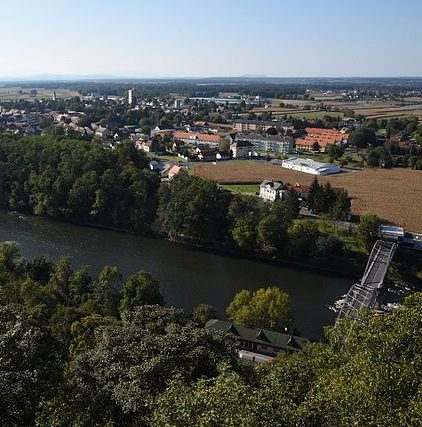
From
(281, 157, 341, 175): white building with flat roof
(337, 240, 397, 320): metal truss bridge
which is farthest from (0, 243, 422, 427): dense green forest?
(281, 157, 341, 175): white building with flat roof

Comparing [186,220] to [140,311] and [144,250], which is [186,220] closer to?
[144,250]

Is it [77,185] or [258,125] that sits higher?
[258,125]

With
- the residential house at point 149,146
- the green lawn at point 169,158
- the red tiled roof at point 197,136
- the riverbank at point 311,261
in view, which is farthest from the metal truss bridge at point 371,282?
the red tiled roof at point 197,136

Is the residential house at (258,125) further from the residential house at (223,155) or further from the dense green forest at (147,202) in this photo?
the dense green forest at (147,202)

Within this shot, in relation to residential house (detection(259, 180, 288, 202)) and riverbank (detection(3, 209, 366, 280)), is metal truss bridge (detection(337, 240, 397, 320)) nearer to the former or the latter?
riverbank (detection(3, 209, 366, 280))

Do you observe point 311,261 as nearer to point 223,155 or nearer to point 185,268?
point 185,268

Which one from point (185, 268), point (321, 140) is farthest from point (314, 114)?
point (185, 268)

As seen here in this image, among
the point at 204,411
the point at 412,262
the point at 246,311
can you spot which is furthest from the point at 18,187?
the point at 204,411
